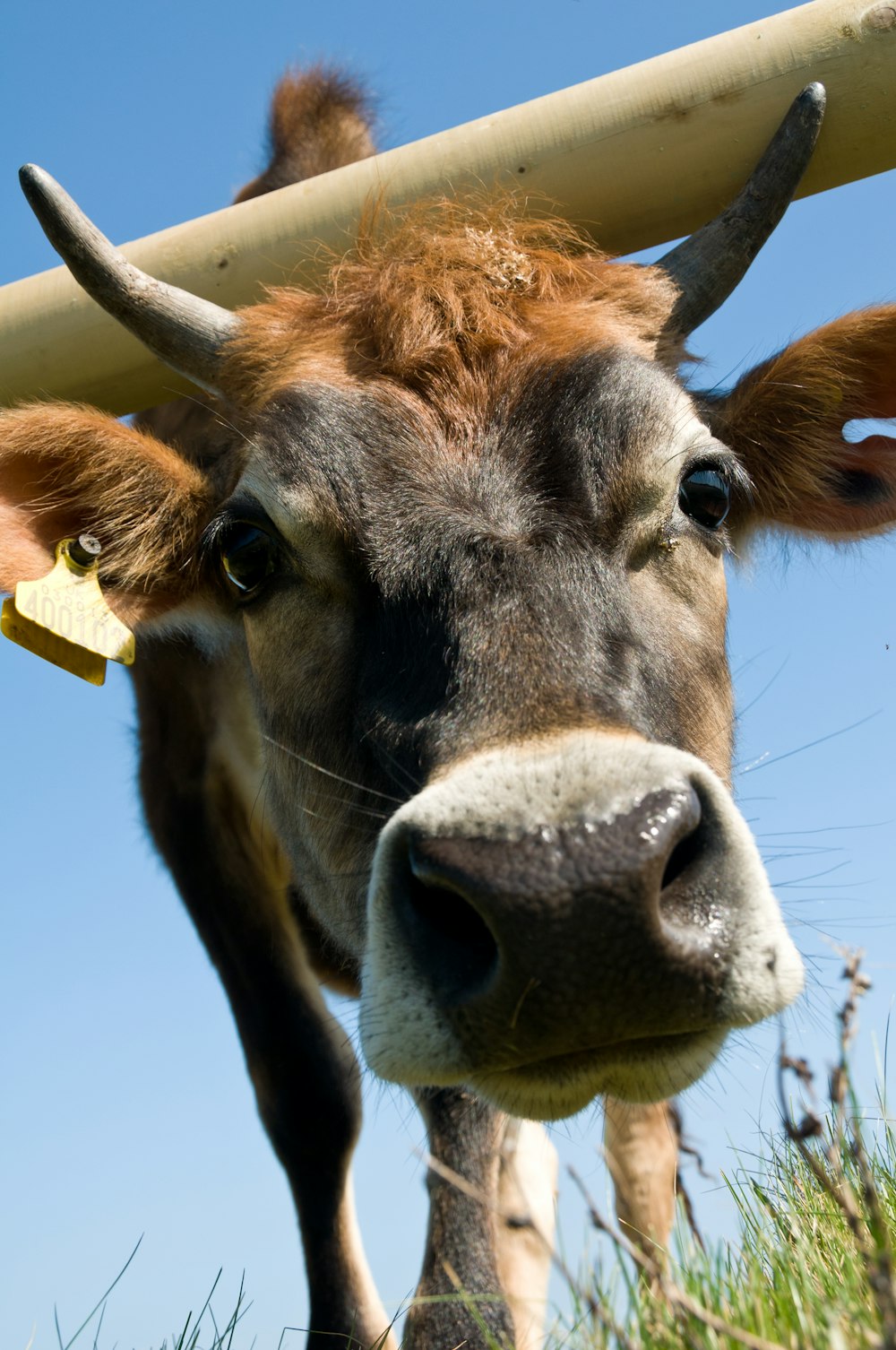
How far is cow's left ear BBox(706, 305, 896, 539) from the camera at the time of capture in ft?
13.2

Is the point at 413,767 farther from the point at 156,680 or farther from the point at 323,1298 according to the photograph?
the point at 156,680

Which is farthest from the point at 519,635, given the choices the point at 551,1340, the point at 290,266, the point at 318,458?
the point at 290,266

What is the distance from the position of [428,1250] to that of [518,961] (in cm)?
222

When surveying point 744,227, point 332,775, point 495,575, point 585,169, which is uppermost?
point 585,169

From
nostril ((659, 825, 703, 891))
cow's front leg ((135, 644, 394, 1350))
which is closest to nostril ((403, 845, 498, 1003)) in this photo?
nostril ((659, 825, 703, 891))

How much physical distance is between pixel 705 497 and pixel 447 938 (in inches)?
67.1

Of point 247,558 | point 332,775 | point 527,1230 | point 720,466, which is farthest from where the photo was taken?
point 527,1230

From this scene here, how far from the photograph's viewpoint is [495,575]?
2.77 meters

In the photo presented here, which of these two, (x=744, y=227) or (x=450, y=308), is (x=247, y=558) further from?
(x=744, y=227)

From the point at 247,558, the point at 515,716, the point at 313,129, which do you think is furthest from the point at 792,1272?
the point at 313,129

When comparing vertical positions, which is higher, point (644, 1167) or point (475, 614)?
point (475, 614)

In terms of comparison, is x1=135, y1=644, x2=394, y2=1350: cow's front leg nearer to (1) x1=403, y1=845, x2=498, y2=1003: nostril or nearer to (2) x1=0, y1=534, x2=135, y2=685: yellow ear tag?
(2) x1=0, y1=534, x2=135, y2=685: yellow ear tag

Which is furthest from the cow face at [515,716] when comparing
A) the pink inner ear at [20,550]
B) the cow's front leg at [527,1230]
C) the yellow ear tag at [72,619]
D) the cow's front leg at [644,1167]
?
the cow's front leg at [644,1167]

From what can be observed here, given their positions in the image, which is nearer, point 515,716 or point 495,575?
point 515,716
